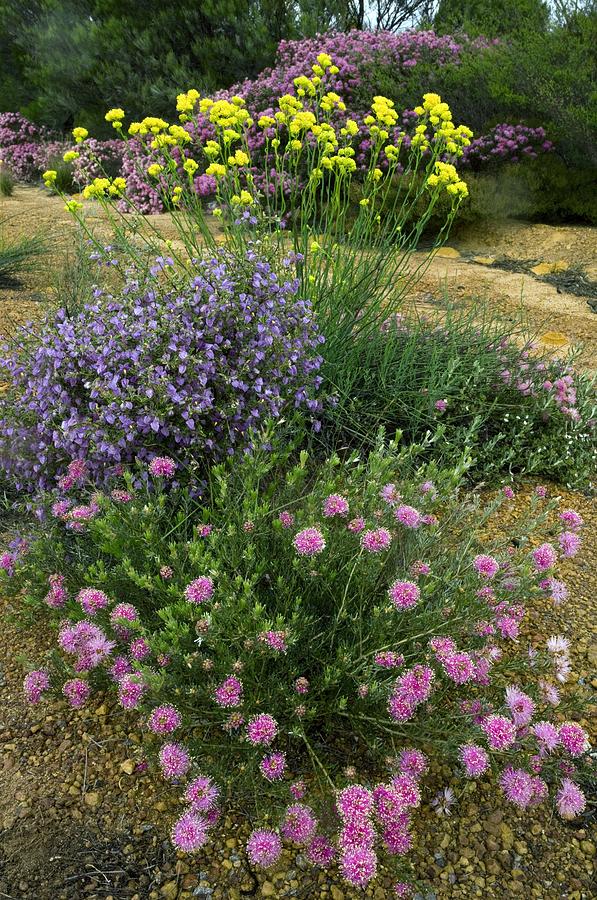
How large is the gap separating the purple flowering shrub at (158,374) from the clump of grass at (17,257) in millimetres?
2996

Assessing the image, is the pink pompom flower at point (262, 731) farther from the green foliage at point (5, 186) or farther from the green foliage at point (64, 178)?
the green foliage at point (5, 186)

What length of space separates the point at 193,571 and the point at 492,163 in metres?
7.19

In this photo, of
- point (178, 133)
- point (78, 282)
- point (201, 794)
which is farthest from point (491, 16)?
point (201, 794)

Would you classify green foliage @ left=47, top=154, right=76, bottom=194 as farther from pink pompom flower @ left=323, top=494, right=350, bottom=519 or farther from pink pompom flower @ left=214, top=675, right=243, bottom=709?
pink pompom flower @ left=214, top=675, right=243, bottom=709

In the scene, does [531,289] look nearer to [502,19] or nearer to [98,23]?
[502,19]

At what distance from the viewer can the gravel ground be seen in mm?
1666

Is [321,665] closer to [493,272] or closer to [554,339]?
[554,339]

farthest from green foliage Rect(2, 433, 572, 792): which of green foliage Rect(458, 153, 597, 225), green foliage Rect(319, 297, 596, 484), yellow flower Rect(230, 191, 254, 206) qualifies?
green foliage Rect(458, 153, 597, 225)

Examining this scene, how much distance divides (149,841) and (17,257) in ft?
16.0

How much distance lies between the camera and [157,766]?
193 cm

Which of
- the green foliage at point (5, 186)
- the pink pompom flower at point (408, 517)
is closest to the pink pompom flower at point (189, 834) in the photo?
the pink pompom flower at point (408, 517)

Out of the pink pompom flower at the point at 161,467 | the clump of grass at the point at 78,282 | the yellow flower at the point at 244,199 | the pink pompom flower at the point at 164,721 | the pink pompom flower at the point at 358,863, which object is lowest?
the pink pompom flower at the point at 358,863

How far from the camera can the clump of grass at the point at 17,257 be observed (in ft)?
18.1

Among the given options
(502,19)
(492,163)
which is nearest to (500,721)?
(492,163)
